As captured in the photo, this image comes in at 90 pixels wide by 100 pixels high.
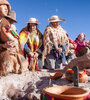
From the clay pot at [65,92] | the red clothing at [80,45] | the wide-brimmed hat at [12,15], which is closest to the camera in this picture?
the clay pot at [65,92]

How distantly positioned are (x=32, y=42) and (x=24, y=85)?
171 centimetres

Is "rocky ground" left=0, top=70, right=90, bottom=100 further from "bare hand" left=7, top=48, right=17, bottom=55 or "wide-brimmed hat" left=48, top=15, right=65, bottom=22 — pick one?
"wide-brimmed hat" left=48, top=15, right=65, bottom=22

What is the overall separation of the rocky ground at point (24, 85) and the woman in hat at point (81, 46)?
7.36 ft

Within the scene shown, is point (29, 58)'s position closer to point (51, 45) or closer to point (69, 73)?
point (51, 45)

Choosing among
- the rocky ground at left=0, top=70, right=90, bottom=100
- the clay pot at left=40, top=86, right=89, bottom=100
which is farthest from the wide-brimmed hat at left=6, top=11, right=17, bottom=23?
the clay pot at left=40, top=86, right=89, bottom=100

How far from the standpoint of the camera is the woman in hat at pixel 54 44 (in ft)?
17.8

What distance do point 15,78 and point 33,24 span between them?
6.41 feet

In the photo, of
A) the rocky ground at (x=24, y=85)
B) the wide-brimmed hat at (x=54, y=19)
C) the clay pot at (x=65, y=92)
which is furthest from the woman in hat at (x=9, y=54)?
the clay pot at (x=65, y=92)

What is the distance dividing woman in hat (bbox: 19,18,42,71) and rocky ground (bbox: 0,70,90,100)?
66 centimetres

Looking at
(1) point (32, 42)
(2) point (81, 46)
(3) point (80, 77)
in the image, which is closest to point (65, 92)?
(3) point (80, 77)

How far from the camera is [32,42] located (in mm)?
5320

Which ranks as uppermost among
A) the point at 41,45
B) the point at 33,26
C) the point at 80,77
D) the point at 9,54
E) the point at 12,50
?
the point at 33,26

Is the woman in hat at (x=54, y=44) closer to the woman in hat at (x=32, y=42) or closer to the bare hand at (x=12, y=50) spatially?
the woman in hat at (x=32, y=42)

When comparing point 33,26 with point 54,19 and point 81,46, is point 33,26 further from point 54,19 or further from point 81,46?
point 81,46
